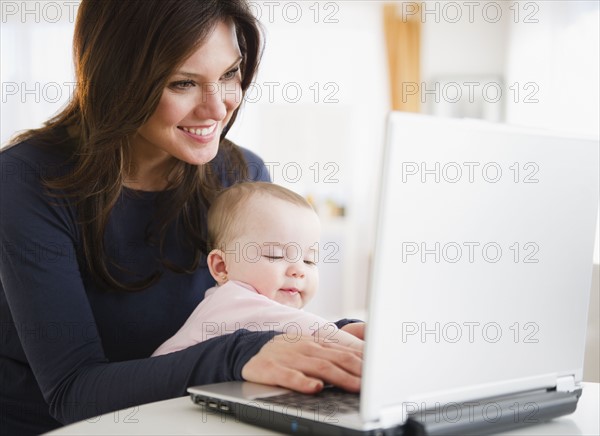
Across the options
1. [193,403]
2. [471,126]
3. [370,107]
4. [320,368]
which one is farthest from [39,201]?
[370,107]

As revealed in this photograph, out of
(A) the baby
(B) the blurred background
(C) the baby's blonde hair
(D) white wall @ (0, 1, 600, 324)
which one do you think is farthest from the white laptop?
(D) white wall @ (0, 1, 600, 324)

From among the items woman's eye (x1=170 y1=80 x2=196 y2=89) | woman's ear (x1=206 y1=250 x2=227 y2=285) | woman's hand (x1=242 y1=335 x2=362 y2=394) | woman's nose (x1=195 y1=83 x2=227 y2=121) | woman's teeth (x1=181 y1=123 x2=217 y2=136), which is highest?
woman's eye (x1=170 y1=80 x2=196 y2=89)

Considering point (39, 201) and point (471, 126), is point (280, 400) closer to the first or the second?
point (471, 126)

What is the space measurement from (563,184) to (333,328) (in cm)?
42

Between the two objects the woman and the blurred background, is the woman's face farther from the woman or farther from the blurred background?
the blurred background

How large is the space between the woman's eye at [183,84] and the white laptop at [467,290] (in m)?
0.61

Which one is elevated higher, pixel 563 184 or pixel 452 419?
pixel 563 184

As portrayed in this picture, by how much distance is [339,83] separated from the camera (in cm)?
605

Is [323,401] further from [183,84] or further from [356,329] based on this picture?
[183,84]

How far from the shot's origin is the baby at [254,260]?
4.38 ft

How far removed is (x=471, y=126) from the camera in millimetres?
822

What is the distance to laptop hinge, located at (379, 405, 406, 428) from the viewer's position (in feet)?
2.58

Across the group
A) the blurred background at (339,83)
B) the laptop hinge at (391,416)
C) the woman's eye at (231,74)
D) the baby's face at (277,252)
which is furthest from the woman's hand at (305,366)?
the blurred background at (339,83)

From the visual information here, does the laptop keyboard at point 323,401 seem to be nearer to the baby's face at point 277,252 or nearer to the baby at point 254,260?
the baby at point 254,260
